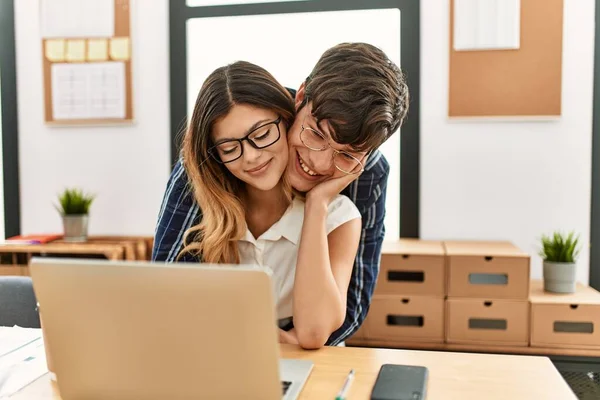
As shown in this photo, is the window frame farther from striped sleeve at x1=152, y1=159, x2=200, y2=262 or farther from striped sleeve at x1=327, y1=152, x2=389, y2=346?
striped sleeve at x1=327, y1=152, x2=389, y2=346

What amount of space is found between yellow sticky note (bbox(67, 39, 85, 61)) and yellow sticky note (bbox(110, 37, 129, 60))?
181 mm

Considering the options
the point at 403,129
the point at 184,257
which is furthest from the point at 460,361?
the point at 403,129

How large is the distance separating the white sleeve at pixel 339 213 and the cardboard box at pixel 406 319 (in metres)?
1.29

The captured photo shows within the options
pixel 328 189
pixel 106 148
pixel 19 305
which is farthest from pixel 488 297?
pixel 106 148

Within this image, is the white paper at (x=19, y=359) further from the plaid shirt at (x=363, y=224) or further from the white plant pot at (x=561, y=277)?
the white plant pot at (x=561, y=277)

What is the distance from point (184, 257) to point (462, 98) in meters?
2.00

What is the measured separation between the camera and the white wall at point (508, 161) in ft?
9.34

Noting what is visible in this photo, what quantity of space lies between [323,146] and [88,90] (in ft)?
Answer: 7.83

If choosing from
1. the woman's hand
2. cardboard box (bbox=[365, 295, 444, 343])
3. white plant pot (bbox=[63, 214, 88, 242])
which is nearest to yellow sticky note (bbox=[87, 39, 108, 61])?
white plant pot (bbox=[63, 214, 88, 242])

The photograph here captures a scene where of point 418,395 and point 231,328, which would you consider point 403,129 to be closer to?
point 418,395

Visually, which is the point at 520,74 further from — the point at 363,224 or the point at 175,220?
the point at 175,220

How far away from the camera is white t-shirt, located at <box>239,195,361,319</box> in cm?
145

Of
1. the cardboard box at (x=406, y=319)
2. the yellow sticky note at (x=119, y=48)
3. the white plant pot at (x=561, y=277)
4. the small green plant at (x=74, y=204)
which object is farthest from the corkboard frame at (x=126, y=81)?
the white plant pot at (x=561, y=277)

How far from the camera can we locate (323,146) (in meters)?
1.33
